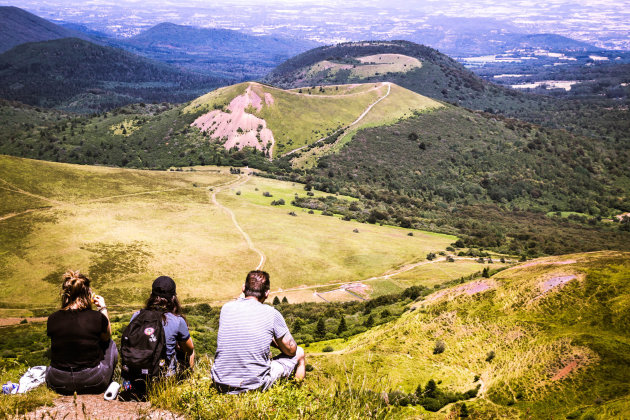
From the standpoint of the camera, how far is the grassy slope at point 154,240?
5062 cm

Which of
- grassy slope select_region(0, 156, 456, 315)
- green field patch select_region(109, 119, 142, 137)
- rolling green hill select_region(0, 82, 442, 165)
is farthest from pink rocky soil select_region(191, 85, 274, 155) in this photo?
grassy slope select_region(0, 156, 456, 315)

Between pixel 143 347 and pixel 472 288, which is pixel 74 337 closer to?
pixel 143 347

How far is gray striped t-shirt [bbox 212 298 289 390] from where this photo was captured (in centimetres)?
823

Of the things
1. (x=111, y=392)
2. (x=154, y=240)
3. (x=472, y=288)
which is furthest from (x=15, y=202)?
(x=111, y=392)

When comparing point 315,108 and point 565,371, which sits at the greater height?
point 315,108

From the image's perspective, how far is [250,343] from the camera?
8.45 meters

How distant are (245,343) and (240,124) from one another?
149208mm

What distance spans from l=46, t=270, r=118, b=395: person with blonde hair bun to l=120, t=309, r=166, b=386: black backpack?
686 mm

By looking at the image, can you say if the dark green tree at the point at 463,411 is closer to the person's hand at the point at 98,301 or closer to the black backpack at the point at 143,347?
the black backpack at the point at 143,347

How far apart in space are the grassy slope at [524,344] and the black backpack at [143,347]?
20.5 feet

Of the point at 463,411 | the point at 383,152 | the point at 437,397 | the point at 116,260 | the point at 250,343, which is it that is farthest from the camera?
the point at 383,152

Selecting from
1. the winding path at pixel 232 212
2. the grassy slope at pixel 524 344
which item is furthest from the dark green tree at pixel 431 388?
the winding path at pixel 232 212

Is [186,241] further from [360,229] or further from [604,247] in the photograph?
[604,247]

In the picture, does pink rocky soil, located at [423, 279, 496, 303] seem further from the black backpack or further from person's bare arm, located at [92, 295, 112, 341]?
person's bare arm, located at [92, 295, 112, 341]
